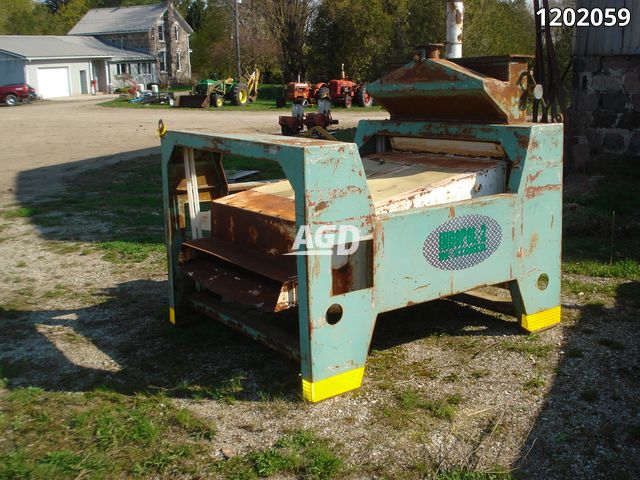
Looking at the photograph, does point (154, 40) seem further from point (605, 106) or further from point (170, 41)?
point (605, 106)

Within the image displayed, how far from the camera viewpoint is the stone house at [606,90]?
934 cm

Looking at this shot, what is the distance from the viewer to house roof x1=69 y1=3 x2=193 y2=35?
53.0 meters

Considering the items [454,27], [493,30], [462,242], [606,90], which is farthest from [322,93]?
[462,242]

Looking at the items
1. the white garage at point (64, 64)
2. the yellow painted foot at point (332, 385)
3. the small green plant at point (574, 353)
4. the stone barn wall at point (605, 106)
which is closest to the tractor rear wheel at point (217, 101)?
the white garage at point (64, 64)

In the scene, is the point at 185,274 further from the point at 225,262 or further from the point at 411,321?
the point at 411,321

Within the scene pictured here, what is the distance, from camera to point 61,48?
4622 cm

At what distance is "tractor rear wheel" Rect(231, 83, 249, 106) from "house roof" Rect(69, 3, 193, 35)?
24.8 m

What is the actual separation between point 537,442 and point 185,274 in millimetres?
2185

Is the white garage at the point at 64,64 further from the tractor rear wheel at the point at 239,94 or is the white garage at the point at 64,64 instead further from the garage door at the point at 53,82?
the tractor rear wheel at the point at 239,94

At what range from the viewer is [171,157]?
4.16 meters

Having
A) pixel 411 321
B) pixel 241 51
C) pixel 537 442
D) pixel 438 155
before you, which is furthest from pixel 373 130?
pixel 241 51

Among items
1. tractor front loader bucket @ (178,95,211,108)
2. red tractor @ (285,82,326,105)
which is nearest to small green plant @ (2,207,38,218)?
red tractor @ (285,82,326,105)

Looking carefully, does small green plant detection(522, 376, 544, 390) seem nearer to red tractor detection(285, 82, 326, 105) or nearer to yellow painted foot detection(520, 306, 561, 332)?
yellow painted foot detection(520, 306, 561, 332)

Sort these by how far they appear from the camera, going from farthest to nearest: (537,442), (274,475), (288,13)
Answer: (288,13), (537,442), (274,475)
